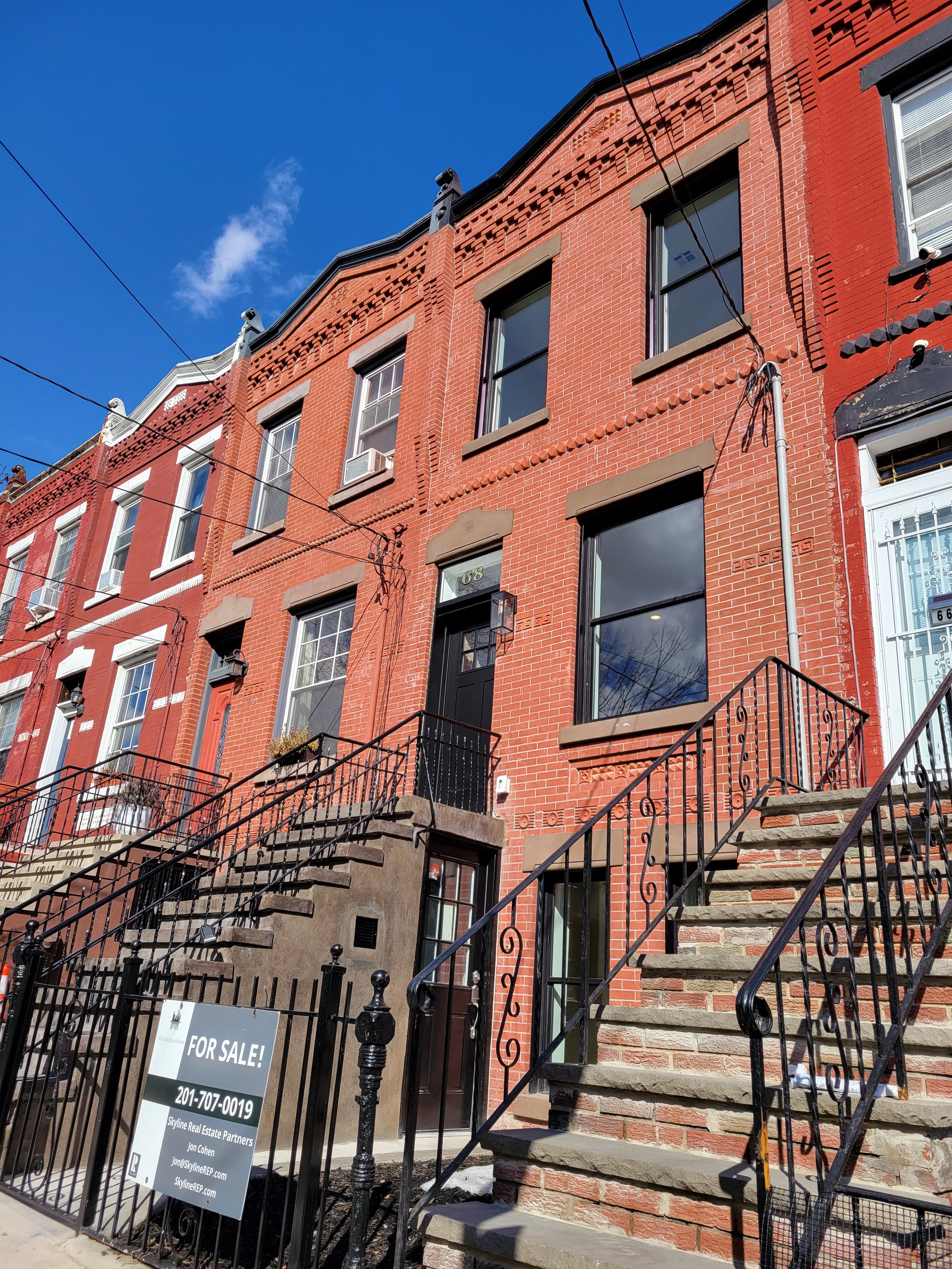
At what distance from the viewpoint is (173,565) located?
1591 cm

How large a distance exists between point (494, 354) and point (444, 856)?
6.33 meters

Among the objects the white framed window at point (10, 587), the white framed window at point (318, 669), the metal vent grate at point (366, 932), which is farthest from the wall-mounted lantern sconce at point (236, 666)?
the white framed window at point (10, 587)

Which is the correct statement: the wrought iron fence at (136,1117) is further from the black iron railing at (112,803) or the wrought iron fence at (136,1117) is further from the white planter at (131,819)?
the white planter at (131,819)

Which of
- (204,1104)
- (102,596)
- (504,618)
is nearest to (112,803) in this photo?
(102,596)

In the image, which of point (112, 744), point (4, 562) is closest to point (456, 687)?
point (112, 744)

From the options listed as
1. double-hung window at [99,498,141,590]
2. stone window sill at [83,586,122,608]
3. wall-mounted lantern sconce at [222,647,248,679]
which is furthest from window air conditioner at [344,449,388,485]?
double-hung window at [99,498,141,590]

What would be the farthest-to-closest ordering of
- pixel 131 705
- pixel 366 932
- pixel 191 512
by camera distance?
pixel 191 512 < pixel 131 705 < pixel 366 932

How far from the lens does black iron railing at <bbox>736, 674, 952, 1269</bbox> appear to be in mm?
3107

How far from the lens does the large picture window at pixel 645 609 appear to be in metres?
8.31

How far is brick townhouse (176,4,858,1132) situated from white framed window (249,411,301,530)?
1.29ft

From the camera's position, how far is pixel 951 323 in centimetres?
712

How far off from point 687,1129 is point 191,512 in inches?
551

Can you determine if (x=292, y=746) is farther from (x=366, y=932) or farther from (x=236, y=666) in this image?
(x=366, y=932)

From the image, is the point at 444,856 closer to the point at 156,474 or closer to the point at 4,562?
the point at 156,474
